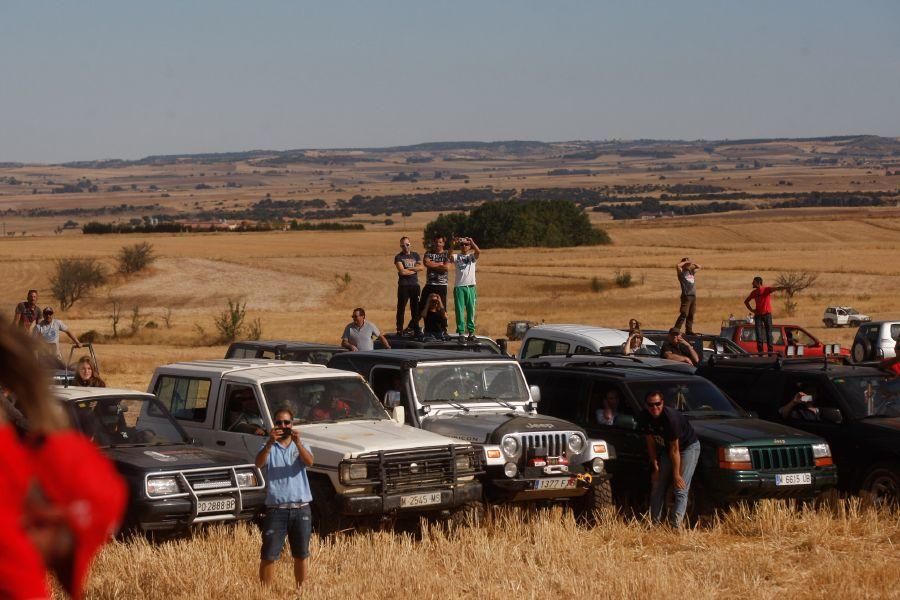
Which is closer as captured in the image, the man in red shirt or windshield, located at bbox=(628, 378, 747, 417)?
windshield, located at bbox=(628, 378, 747, 417)

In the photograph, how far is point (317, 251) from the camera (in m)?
93.9

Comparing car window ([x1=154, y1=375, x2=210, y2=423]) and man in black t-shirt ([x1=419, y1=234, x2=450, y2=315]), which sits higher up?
man in black t-shirt ([x1=419, y1=234, x2=450, y2=315])

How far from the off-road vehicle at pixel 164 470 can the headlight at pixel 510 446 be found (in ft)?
7.25

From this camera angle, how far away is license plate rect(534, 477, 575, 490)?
39.6ft

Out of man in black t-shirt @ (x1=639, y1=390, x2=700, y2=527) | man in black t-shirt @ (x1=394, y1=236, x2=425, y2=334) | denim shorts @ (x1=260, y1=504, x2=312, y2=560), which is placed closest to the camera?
denim shorts @ (x1=260, y1=504, x2=312, y2=560)

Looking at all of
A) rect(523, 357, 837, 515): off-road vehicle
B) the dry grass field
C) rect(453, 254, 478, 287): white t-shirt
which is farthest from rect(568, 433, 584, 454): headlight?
rect(453, 254, 478, 287): white t-shirt

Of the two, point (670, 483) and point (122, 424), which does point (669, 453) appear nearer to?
point (670, 483)

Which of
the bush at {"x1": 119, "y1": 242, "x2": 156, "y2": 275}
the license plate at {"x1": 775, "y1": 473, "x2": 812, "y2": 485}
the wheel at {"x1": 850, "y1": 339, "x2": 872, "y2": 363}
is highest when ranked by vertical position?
the license plate at {"x1": 775, "y1": 473, "x2": 812, "y2": 485}

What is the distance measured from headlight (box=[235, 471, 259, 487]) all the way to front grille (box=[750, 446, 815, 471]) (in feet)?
15.0

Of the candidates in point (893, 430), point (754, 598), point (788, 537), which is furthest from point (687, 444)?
point (754, 598)

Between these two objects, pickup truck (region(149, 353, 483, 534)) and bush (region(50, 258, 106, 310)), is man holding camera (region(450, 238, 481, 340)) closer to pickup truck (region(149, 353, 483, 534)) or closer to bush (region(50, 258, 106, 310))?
pickup truck (region(149, 353, 483, 534))

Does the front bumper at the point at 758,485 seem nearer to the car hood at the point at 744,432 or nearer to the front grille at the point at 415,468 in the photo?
the car hood at the point at 744,432

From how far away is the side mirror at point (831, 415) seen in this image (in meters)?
13.4

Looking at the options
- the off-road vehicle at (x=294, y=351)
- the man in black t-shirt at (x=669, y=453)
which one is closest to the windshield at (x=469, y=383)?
the man in black t-shirt at (x=669, y=453)
